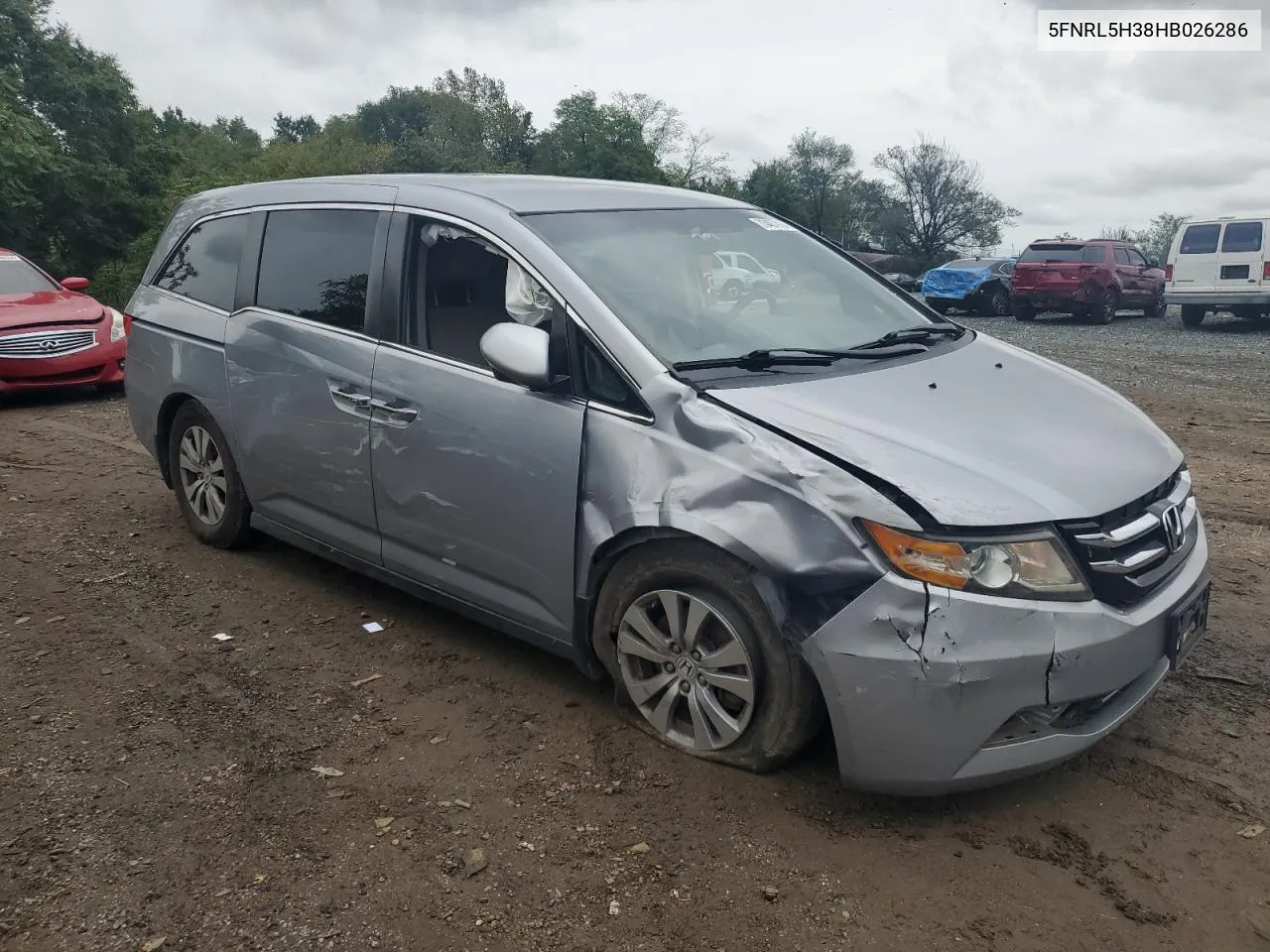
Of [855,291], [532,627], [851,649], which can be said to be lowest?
[532,627]

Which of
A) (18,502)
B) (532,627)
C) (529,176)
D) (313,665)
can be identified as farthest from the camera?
(18,502)

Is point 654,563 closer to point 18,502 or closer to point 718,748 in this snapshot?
point 718,748

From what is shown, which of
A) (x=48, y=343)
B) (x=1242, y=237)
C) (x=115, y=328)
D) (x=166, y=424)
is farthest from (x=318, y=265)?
(x=1242, y=237)

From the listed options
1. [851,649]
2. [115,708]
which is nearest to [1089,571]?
[851,649]

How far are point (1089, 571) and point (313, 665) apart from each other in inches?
109

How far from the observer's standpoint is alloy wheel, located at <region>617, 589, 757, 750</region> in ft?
10.2

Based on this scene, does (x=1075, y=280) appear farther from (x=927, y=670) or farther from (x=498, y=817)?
(x=498, y=817)

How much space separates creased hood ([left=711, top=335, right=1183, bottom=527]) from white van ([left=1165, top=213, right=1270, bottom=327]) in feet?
56.3

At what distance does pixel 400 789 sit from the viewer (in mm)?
3244

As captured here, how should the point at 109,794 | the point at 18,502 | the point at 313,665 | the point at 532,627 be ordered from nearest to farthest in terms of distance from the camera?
the point at 109,794, the point at 532,627, the point at 313,665, the point at 18,502

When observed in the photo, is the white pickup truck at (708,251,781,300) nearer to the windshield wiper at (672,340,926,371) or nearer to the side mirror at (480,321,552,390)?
the windshield wiper at (672,340,926,371)

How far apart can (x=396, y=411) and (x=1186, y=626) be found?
8.80 ft

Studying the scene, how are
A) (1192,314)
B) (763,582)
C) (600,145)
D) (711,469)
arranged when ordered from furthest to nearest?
(600,145), (1192,314), (711,469), (763,582)

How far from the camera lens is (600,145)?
5912 centimetres
